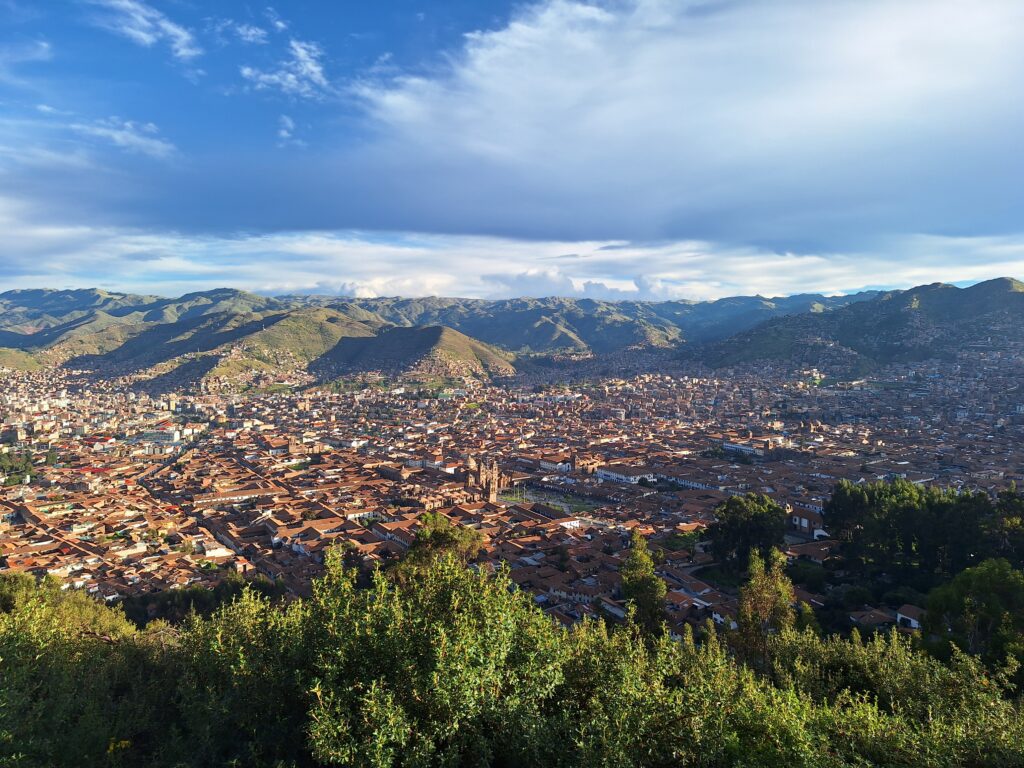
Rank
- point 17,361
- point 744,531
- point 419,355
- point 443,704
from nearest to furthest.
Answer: point 443,704 → point 744,531 → point 17,361 → point 419,355

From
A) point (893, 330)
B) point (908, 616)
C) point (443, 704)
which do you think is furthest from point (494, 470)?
point (893, 330)

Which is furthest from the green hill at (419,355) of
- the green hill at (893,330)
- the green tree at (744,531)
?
the green tree at (744,531)

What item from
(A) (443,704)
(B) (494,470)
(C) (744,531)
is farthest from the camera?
(B) (494,470)

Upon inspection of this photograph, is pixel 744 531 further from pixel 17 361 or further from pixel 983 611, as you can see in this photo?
pixel 17 361

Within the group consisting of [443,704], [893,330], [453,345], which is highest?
[893,330]

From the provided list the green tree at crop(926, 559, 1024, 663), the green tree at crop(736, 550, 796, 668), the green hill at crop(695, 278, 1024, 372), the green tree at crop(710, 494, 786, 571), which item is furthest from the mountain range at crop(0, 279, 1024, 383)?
the green tree at crop(736, 550, 796, 668)

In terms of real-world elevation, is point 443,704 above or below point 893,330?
below

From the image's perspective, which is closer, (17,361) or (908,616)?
(908,616)

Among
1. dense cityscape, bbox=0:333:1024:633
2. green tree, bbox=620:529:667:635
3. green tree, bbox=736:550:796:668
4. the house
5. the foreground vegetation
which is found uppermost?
the foreground vegetation

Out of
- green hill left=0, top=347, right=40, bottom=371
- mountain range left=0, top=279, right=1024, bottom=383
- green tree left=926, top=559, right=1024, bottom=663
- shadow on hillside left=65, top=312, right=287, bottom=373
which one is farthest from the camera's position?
shadow on hillside left=65, top=312, right=287, bottom=373

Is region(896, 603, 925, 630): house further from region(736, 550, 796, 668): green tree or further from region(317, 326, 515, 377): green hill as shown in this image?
region(317, 326, 515, 377): green hill
